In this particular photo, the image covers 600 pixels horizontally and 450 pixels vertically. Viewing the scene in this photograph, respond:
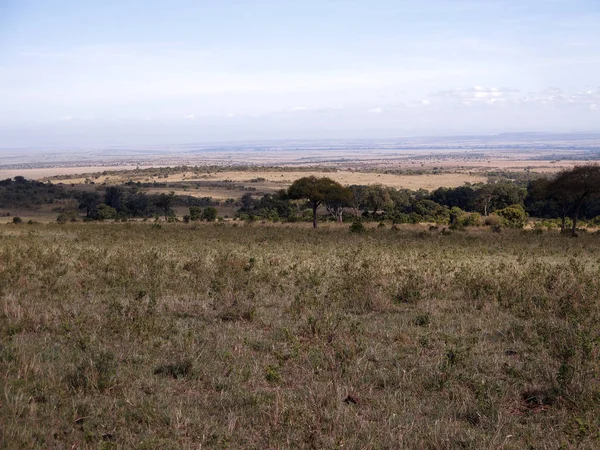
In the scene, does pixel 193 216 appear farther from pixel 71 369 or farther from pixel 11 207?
pixel 71 369

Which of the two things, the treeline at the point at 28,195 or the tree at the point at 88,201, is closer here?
the tree at the point at 88,201

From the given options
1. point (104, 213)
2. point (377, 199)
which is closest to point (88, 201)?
point (104, 213)

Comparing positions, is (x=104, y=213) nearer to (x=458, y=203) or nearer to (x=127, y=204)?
(x=127, y=204)

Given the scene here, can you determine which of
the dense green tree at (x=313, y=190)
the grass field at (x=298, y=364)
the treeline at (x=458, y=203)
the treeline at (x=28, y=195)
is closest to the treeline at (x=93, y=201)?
the treeline at (x=28, y=195)

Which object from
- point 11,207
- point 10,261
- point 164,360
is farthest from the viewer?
point 11,207

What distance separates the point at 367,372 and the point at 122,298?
5.06 metres

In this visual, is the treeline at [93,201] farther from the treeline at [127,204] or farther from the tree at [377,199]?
the tree at [377,199]

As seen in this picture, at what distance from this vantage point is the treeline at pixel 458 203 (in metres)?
33.4

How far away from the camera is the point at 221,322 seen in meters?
8.06

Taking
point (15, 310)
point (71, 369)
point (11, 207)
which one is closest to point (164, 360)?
point (71, 369)

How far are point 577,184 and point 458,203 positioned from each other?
42.0 meters

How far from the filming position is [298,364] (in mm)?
6121

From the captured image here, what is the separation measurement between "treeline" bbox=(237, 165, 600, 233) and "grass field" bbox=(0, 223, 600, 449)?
81.4 feet

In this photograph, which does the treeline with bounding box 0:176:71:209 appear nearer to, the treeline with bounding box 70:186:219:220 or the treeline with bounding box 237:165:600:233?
the treeline with bounding box 70:186:219:220
